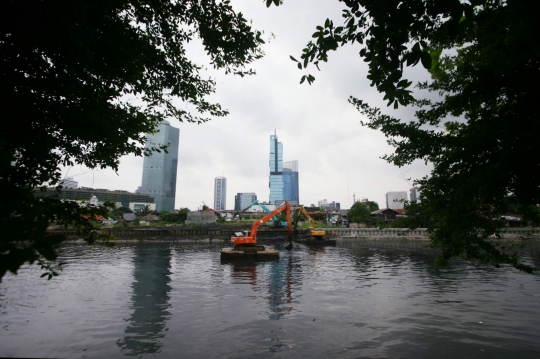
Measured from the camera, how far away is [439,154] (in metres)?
7.06

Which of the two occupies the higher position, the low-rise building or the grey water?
the low-rise building

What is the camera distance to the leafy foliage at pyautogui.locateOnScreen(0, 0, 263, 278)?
81.1 inches

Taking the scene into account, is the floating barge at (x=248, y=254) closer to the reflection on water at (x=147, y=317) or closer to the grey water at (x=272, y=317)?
the grey water at (x=272, y=317)

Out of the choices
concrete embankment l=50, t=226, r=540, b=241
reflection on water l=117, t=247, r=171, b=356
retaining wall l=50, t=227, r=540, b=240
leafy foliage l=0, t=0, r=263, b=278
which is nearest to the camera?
leafy foliage l=0, t=0, r=263, b=278

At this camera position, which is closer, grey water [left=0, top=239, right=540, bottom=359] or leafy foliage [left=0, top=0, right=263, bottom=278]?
leafy foliage [left=0, top=0, right=263, bottom=278]

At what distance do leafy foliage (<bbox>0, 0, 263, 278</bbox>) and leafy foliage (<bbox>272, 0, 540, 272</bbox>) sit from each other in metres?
2.96

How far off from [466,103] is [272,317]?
28.0 ft

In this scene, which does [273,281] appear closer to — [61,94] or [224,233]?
[61,94]

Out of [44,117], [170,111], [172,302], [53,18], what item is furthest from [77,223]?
A: [172,302]

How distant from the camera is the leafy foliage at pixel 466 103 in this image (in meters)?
3.59

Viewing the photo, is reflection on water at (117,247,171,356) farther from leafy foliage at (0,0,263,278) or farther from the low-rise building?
the low-rise building

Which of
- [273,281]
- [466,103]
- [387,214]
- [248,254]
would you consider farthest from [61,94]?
[387,214]

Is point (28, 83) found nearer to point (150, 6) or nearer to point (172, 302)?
point (150, 6)

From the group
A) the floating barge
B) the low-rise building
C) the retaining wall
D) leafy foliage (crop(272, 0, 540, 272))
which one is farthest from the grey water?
the low-rise building
